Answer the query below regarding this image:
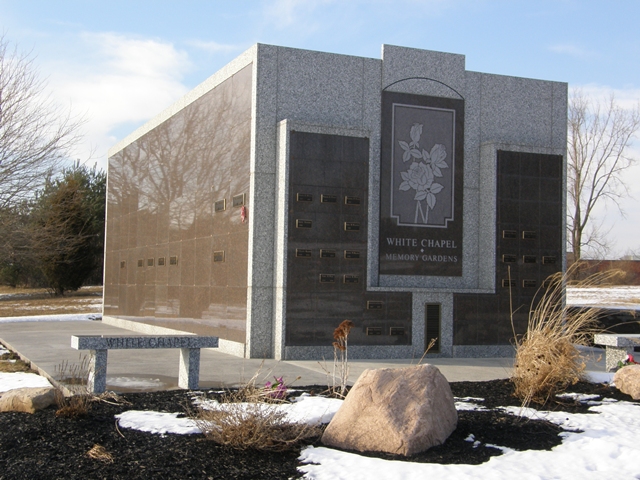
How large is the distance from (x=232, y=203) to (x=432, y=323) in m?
4.20

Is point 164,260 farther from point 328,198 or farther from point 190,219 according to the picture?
point 328,198

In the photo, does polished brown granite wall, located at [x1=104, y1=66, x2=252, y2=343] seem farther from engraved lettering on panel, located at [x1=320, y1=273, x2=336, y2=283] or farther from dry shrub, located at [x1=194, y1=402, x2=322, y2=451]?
dry shrub, located at [x1=194, y1=402, x2=322, y2=451]

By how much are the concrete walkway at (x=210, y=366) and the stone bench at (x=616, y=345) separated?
0.25 metres

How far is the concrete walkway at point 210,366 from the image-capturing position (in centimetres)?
913

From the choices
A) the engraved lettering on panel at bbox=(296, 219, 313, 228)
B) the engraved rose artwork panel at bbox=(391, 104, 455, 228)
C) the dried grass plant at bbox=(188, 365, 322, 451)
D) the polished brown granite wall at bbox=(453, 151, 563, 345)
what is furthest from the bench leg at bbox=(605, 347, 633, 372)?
the dried grass plant at bbox=(188, 365, 322, 451)

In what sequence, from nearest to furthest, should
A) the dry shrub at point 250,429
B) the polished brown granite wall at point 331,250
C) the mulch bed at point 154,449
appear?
the mulch bed at point 154,449
the dry shrub at point 250,429
the polished brown granite wall at point 331,250

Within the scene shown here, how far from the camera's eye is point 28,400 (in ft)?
21.7

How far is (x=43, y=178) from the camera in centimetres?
2089

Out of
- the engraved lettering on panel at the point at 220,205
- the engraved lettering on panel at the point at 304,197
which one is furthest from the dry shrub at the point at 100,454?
the engraved lettering on panel at the point at 220,205

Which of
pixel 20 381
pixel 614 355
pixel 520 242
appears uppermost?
pixel 520 242

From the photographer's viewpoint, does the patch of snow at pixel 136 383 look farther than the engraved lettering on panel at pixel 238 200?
No

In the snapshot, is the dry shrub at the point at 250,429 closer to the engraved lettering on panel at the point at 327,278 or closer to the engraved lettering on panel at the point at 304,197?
the engraved lettering on panel at the point at 327,278

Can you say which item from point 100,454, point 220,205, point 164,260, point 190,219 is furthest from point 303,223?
point 100,454

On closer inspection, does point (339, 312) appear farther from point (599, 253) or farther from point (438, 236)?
point (599, 253)
